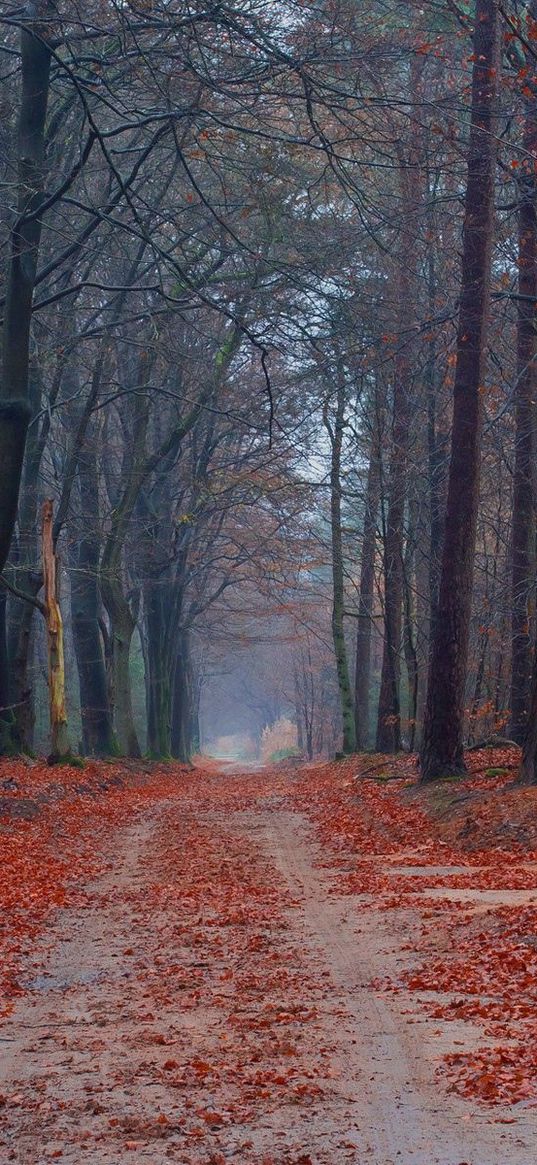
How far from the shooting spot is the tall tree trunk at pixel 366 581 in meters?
26.8

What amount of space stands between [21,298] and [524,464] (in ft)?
27.1

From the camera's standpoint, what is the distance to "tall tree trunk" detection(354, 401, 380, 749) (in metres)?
26.8

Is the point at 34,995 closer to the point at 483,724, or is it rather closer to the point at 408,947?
the point at 408,947

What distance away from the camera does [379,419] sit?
2575cm

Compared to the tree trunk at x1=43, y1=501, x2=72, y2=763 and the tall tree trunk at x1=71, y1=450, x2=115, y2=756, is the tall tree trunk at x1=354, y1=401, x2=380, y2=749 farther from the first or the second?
the tree trunk at x1=43, y1=501, x2=72, y2=763

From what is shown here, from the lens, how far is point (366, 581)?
32312mm

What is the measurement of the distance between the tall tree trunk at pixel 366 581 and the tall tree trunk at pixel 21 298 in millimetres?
12759

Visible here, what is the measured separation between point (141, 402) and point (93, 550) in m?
4.10


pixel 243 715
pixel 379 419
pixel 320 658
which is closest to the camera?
pixel 379 419

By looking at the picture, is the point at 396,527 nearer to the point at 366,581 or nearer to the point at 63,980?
the point at 366,581

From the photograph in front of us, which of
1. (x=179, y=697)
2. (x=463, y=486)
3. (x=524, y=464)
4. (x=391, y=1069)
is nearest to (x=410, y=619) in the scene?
(x=524, y=464)

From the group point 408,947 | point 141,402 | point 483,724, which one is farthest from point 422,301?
point 408,947

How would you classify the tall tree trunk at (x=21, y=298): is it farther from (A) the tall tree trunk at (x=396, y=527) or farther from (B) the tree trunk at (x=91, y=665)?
(B) the tree trunk at (x=91, y=665)

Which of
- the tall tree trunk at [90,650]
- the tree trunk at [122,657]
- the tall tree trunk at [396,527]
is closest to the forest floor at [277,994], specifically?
the tall tree trunk at [396,527]
